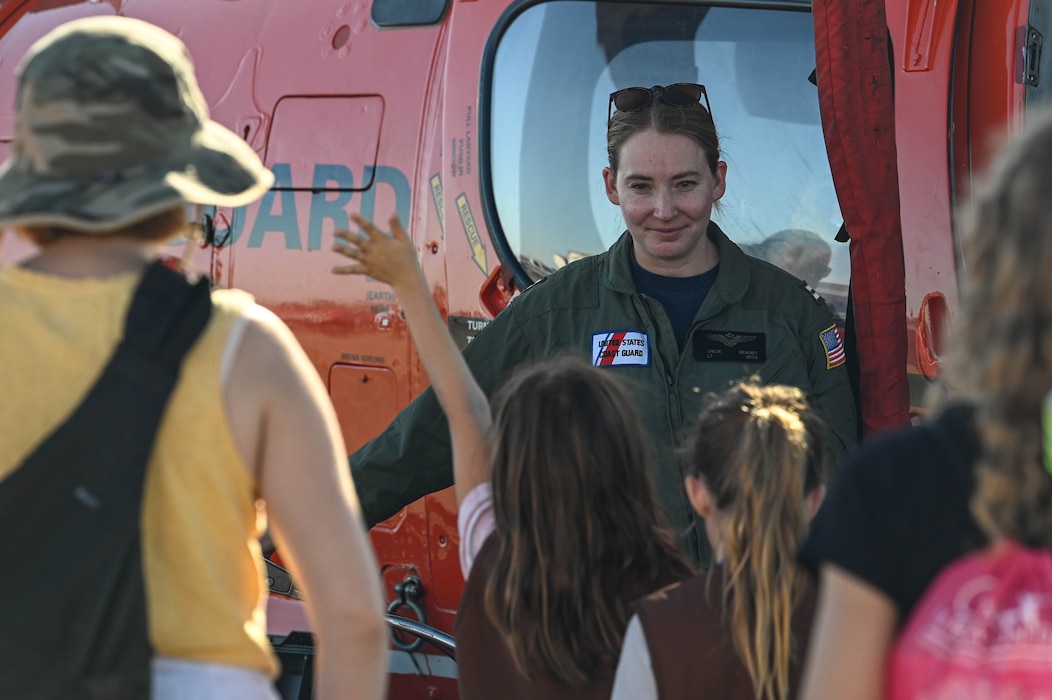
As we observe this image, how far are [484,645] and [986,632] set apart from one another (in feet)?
4.09

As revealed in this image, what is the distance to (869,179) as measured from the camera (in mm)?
2902

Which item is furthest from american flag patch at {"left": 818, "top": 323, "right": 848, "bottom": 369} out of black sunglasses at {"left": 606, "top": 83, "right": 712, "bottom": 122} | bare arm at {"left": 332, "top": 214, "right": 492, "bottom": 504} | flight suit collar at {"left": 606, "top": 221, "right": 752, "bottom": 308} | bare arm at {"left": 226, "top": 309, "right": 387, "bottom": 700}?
bare arm at {"left": 226, "top": 309, "right": 387, "bottom": 700}

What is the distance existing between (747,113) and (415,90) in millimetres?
1094

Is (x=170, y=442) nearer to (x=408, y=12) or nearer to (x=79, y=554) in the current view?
(x=79, y=554)

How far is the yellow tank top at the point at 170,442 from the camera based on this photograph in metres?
1.59

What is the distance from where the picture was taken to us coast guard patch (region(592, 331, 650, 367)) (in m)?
3.04

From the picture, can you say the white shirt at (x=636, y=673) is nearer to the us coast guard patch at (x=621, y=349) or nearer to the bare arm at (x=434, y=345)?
the bare arm at (x=434, y=345)

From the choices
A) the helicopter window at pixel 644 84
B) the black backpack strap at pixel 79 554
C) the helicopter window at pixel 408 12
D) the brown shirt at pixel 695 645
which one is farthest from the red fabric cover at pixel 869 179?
the black backpack strap at pixel 79 554

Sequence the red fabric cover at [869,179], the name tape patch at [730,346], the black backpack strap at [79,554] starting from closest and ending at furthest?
the black backpack strap at [79,554], the red fabric cover at [869,179], the name tape patch at [730,346]

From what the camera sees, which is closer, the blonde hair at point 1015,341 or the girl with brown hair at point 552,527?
the blonde hair at point 1015,341

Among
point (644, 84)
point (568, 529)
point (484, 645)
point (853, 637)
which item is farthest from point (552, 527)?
point (644, 84)

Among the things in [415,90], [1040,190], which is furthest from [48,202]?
[415,90]

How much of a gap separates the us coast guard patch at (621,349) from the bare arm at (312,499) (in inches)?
55.2

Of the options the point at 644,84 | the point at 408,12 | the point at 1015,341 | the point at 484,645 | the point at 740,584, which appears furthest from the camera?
the point at 408,12
